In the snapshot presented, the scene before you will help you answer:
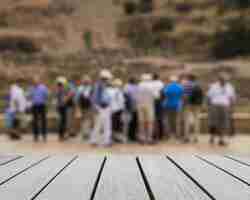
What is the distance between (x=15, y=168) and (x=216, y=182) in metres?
1.15

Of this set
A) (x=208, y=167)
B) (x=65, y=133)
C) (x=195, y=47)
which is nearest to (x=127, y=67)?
(x=195, y=47)

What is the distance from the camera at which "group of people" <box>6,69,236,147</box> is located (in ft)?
36.2

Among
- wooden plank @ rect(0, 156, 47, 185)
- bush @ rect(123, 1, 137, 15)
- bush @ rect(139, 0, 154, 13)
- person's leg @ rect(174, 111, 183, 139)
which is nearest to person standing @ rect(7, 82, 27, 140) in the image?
person's leg @ rect(174, 111, 183, 139)

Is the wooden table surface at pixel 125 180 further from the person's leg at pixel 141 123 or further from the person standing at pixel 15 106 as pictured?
the person standing at pixel 15 106

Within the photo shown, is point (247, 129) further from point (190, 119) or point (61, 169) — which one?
point (61, 169)

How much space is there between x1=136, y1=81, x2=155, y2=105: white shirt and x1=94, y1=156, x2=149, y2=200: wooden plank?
7.66 metres

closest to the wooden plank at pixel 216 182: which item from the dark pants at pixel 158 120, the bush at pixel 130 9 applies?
the dark pants at pixel 158 120

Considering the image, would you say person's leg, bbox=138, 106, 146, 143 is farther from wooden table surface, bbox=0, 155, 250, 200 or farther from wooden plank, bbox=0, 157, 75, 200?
wooden plank, bbox=0, 157, 75, 200

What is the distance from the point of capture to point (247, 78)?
3409cm

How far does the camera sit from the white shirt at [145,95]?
36.6 ft

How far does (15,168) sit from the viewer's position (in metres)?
3.20

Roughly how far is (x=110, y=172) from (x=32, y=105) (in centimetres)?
885

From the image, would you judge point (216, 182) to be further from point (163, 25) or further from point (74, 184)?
point (163, 25)

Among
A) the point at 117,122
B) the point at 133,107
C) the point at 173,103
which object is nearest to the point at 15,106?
the point at 117,122
